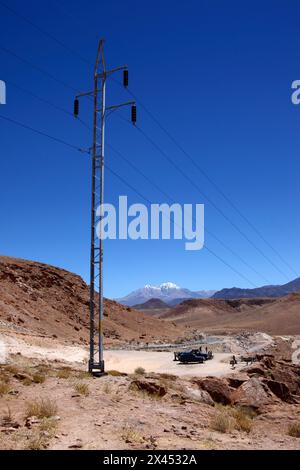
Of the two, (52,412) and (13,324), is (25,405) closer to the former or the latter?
(52,412)

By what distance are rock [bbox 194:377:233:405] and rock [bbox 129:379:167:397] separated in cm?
337

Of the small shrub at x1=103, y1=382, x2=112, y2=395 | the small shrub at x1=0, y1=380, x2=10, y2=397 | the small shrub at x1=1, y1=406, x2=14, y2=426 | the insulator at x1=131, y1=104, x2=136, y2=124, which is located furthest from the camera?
the insulator at x1=131, y1=104, x2=136, y2=124

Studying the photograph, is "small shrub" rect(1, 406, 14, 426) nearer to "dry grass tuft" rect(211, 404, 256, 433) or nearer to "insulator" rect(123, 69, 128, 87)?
"dry grass tuft" rect(211, 404, 256, 433)

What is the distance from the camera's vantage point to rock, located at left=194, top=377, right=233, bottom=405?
62.1ft

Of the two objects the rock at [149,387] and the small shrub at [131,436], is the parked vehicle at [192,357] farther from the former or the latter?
the small shrub at [131,436]

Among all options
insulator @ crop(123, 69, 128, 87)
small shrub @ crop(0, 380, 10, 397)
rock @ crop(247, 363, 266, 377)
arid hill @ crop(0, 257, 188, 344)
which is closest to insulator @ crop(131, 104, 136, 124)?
insulator @ crop(123, 69, 128, 87)

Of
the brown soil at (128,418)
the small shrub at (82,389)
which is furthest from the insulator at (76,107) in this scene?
the small shrub at (82,389)

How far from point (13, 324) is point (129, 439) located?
44856 millimetres

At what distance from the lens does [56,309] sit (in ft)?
236

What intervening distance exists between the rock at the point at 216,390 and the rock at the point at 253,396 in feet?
1.01

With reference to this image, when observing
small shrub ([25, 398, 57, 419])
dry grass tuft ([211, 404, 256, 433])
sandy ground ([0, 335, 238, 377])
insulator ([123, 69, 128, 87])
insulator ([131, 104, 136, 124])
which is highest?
insulator ([123, 69, 128, 87])

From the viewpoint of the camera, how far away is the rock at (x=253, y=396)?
18.6 m

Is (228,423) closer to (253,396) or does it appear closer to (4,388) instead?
(4,388)

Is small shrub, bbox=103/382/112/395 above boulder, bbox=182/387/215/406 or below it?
above
